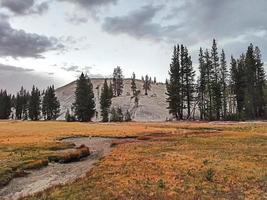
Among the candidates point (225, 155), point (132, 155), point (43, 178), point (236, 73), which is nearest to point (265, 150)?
point (225, 155)

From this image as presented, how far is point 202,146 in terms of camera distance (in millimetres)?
44031

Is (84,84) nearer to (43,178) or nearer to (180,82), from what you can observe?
(180,82)

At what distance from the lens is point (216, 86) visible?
129500 mm

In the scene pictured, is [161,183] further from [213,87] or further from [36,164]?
[213,87]

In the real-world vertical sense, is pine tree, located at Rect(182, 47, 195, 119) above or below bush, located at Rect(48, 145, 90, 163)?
above

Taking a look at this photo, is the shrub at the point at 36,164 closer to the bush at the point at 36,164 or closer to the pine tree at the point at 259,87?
the bush at the point at 36,164

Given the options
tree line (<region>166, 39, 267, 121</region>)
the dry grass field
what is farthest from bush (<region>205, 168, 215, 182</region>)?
tree line (<region>166, 39, 267, 121</region>)

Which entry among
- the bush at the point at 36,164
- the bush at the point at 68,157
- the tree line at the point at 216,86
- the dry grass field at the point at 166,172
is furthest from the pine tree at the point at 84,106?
the bush at the point at 36,164

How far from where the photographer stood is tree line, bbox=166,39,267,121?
418 feet

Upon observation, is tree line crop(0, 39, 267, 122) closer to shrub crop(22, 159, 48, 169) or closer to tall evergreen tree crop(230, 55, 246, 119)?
tall evergreen tree crop(230, 55, 246, 119)

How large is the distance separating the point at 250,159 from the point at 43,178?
16.8 meters

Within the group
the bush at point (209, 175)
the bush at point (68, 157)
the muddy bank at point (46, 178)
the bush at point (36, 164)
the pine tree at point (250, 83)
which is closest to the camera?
the muddy bank at point (46, 178)

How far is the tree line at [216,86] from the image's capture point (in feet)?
418

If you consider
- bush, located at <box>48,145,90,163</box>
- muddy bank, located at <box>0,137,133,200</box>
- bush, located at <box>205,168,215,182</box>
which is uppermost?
bush, located at <box>48,145,90,163</box>
